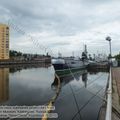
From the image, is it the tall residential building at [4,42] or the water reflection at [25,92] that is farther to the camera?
the tall residential building at [4,42]

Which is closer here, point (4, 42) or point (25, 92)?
point (25, 92)

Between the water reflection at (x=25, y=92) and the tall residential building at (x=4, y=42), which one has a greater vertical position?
the tall residential building at (x=4, y=42)

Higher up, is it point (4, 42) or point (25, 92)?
point (4, 42)

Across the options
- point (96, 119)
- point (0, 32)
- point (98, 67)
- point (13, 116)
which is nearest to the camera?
point (13, 116)

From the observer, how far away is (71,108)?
1331 centimetres

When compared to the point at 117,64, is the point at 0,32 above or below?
above

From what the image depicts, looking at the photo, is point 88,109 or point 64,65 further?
point 64,65

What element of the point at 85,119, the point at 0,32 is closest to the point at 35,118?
the point at 85,119

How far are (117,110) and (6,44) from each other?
456 feet

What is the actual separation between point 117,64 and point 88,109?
58.0 meters

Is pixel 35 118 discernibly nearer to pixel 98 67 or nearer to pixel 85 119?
pixel 85 119

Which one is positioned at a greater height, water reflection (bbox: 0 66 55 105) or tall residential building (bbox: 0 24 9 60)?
tall residential building (bbox: 0 24 9 60)

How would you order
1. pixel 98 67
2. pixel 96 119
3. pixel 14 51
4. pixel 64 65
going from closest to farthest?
pixel 96 119
pixel 64 65
pixel 98 67
pixel 14 51

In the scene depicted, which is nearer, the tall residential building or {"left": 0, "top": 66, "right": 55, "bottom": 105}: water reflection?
{"left": 0, "top": 66, "right": 55, "bottom": 105}: water reflection
